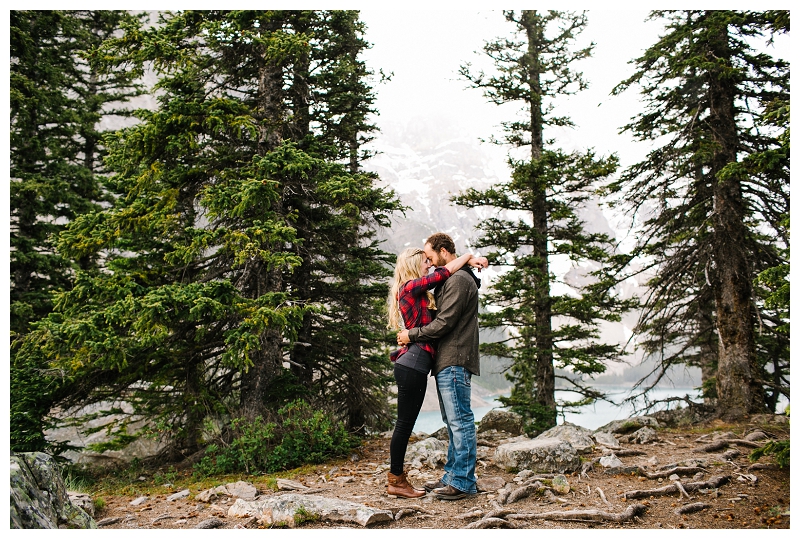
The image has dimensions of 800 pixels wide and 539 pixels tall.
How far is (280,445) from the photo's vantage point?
720 cm

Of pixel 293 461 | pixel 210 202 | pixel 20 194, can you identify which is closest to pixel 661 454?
pixel 293 461

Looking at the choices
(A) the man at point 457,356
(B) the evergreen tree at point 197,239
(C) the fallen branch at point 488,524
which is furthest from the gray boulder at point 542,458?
(B) the evergreen tree at point 197,239

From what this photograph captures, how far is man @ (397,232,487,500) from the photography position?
174 inches

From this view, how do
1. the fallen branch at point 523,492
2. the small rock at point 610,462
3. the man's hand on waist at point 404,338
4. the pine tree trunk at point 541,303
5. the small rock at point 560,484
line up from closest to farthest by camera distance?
the man's hand on waist at point 404,338
the fallen branch at point 523,492
the small rock at point 560,484
the small rock at point 610,462
the pine tree trunk at point 541,303

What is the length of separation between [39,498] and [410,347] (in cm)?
320

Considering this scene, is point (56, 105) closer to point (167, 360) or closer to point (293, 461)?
point (167, 360)

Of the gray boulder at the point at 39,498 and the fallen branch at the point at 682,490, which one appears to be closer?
the gray boulder at the point at 39,498

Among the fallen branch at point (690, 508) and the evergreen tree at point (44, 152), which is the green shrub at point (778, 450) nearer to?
the fallen branch at point (690, 508)

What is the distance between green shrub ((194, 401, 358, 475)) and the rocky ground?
396mm

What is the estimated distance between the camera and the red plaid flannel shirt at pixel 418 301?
4527 millimetres

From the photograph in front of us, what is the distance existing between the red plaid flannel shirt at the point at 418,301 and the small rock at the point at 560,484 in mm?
1937

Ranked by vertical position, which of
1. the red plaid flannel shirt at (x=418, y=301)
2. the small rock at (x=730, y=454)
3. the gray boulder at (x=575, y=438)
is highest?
the red plaid flannel shirt at (x=418, y=301)

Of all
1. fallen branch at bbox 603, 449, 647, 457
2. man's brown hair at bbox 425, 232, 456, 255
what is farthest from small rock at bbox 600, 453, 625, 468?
man's brown hair at bbox 425, 232, 456, 255

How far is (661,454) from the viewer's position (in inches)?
267
